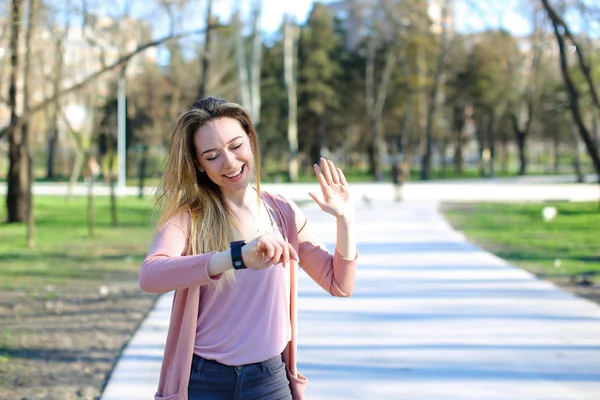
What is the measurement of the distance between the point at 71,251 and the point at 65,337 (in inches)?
282

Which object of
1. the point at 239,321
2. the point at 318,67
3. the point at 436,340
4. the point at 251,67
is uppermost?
the point at 318,67

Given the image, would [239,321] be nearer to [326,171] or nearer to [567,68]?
[326,171]

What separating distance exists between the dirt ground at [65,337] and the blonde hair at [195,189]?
324 cm

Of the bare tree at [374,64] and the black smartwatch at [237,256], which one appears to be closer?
the black smartwatch at [237,256]

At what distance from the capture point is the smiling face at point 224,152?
271 centimetres

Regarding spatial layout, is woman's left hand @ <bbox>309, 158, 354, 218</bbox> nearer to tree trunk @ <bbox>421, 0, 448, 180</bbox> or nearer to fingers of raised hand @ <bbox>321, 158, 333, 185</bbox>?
fingers of raised hand @ <bbox>321, 158, 333, 185</bbox>

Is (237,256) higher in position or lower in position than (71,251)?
higher

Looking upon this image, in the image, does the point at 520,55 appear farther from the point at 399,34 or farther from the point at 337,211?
the point at 337,211

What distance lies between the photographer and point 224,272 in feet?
8.26

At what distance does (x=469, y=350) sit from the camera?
660 centimetres

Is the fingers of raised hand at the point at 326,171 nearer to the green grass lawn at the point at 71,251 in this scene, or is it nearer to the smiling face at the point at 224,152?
the smiling face at the point at 224,152

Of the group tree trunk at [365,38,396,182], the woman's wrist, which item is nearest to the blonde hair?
the woman's wrist

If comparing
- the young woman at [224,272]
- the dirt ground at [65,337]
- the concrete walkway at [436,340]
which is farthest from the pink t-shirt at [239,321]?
the dirt ground at [65,337]

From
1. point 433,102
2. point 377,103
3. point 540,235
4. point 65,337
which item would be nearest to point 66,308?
point 65,337
